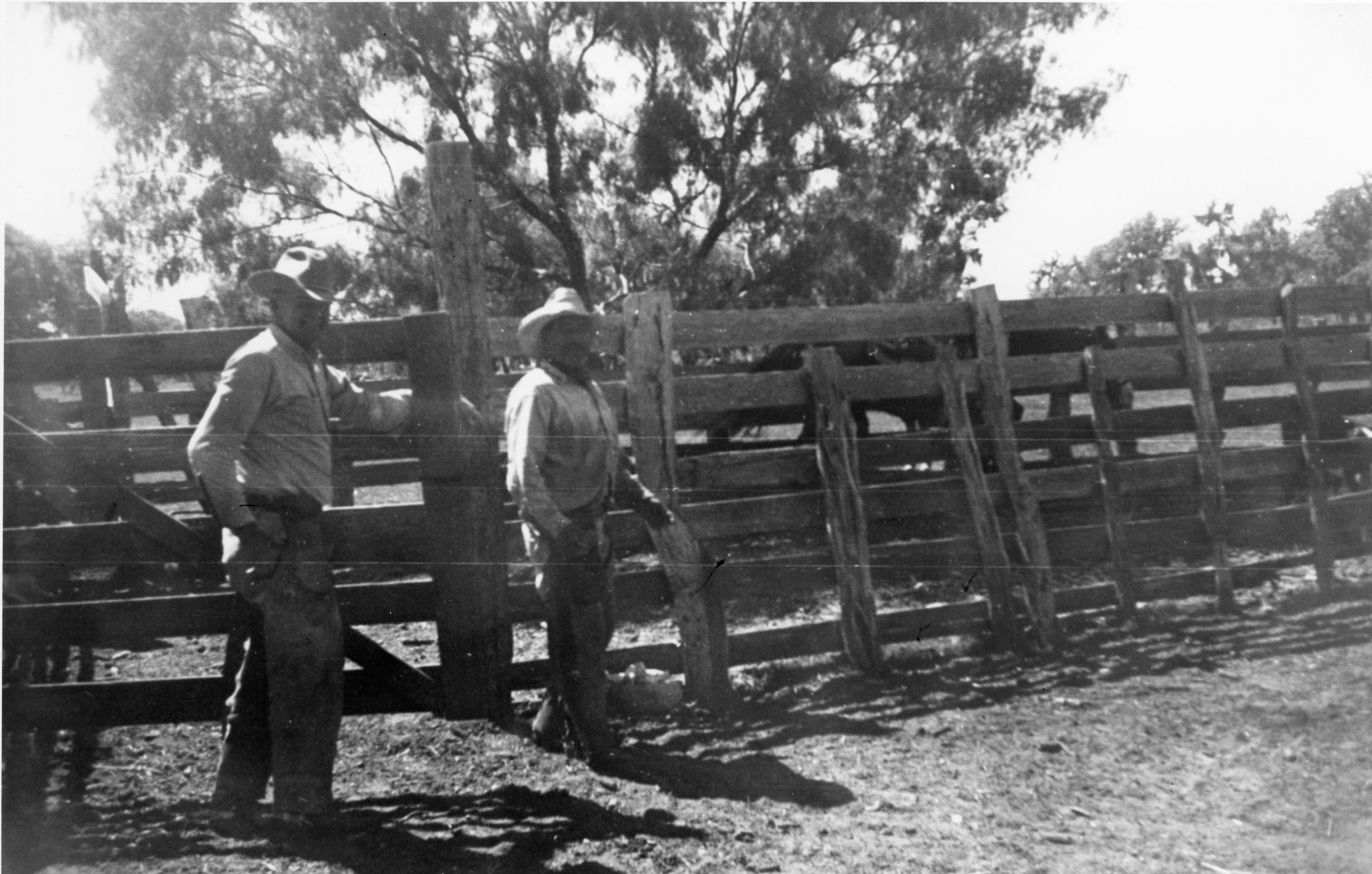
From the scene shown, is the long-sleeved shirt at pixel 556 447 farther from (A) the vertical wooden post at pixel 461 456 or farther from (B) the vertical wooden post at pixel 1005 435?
(B) the vertical wooden post at pixel 1005 435

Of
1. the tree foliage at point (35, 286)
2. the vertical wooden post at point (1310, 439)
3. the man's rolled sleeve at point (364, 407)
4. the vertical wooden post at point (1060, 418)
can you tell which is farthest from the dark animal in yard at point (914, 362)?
the tree foliage at point (35, 286)

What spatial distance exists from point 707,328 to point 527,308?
2.03 m

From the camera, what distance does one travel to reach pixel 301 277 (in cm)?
379

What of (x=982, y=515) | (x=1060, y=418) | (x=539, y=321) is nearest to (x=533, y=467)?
(x=539, y=321)

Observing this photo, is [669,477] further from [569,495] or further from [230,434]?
[230,434]

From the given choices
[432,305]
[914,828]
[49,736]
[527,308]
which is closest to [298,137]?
[432,305]

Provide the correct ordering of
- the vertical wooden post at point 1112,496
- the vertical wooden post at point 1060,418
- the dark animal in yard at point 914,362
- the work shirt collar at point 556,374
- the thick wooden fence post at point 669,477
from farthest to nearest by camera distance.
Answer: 1. the dark animal in yard at point 914,362
2. the vertical wooden post at point 1060,418
3. the vertical wooden post at point 1112,496
4. the thick wooden fence post at point 669,477
5. the work shirt collar at point 556,374

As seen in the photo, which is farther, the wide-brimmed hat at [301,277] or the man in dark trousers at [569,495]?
the man in dark trousers at [569,495]

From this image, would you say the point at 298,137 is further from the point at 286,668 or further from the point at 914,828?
the point at 914,828

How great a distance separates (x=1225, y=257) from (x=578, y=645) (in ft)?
18.0

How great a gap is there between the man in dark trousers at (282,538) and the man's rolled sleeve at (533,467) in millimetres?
794

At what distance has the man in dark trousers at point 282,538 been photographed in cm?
355

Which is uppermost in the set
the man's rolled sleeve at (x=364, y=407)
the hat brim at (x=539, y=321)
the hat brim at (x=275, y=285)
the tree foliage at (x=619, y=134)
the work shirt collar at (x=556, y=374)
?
the tree foliage at (x=619, y=134)

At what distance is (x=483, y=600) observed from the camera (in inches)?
187
